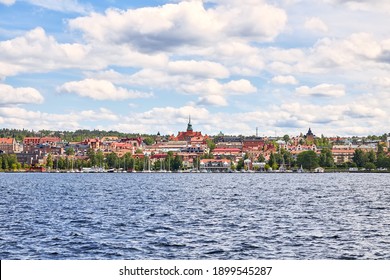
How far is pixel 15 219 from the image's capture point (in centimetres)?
4866

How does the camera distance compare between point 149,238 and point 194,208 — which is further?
point 194,208

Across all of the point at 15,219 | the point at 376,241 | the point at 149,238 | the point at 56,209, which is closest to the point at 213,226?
the point at 149,238

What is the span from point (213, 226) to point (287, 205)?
68.7ft

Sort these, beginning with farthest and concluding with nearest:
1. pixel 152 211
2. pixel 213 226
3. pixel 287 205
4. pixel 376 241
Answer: pixel 287 205, pixel 152 211, pixel 213 226, pixel 376 241

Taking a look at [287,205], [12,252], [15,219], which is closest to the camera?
[12,252]

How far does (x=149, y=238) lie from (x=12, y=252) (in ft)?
24.8

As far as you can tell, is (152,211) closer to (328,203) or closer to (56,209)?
(56,209)

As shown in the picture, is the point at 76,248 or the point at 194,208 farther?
the point at 194,208

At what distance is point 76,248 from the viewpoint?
34250 millimetres

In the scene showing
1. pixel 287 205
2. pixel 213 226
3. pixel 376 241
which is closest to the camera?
pixel 376 241

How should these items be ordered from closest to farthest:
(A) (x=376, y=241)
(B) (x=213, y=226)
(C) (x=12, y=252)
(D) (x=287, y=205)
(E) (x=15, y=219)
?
(C) (x=12, y=252), (A) (x=376, y=241), (B) (x=213, y=226), (E) (x=15, y=219), (D) (x=287, y=205)
